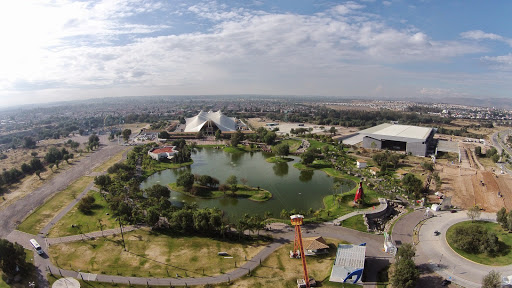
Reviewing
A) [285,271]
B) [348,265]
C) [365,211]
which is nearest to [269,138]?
[365,211]

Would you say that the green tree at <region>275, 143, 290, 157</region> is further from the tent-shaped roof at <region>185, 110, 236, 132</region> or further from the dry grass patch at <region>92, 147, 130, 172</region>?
the tent-shaped roof at <region>185, 110, 236, 132</region>

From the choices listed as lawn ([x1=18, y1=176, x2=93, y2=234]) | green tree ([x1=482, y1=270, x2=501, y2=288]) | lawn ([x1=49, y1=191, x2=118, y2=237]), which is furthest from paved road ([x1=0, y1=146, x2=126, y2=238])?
green tree ([x1=482, y1=270, x2=501, y2=288])

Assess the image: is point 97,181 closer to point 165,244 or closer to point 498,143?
point 165,244

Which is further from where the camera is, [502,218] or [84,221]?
[84,221]

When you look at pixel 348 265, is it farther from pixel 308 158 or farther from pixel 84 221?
pixel 308 158

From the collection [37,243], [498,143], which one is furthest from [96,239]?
[498,143]

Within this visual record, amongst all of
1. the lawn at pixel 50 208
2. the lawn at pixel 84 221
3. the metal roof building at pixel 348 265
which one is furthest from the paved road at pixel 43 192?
the metal roof building at pixel 348 265
